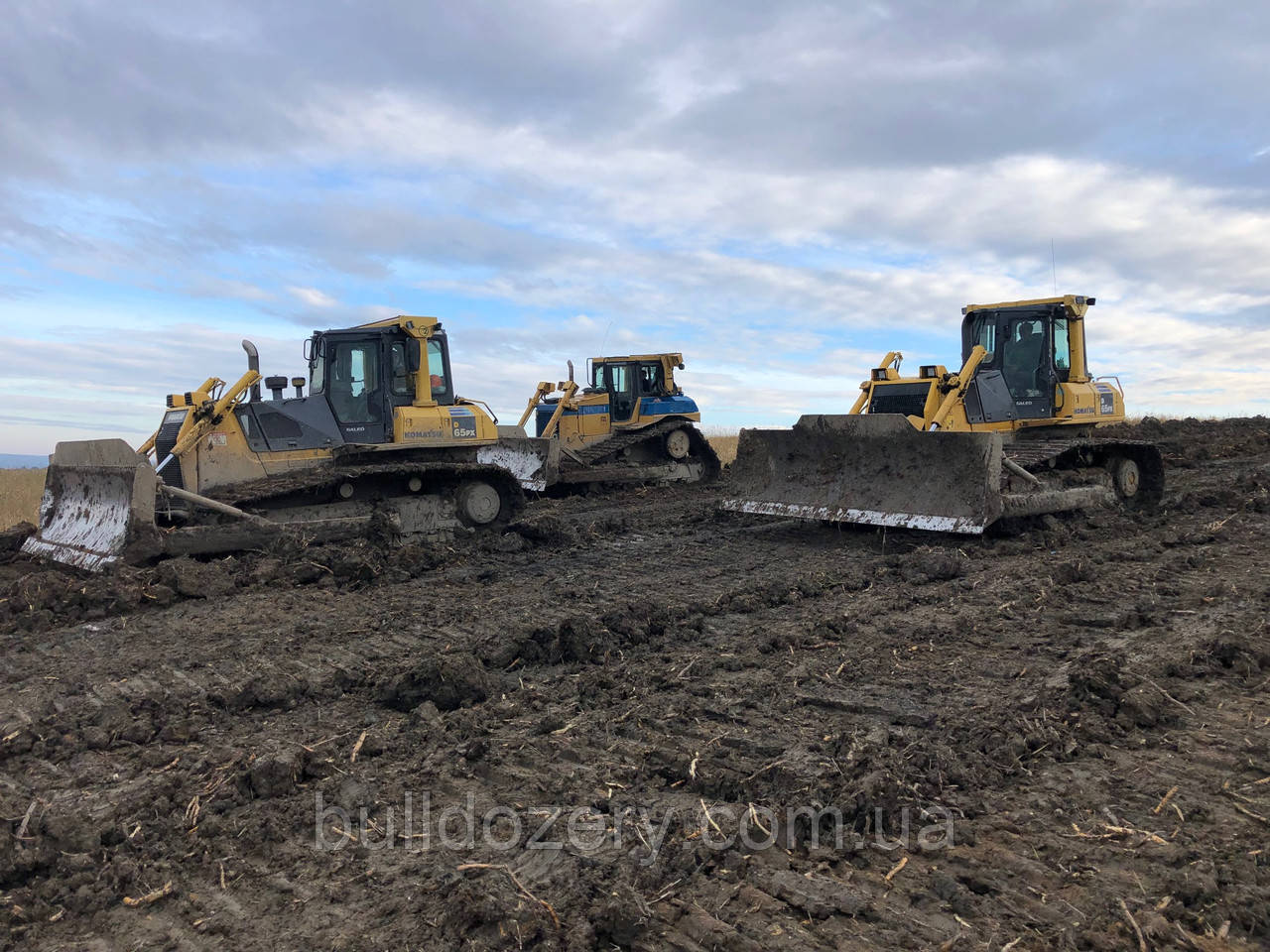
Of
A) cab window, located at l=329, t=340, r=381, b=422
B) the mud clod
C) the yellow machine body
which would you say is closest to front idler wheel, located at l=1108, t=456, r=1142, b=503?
the yellow machine body

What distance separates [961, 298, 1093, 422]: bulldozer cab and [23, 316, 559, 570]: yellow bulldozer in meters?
6.13

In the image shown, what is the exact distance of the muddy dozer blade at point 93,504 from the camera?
8820 millimetres

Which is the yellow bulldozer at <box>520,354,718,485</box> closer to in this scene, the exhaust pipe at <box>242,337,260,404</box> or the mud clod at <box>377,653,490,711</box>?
the exhaust pipe at <box>242,337,260,404</box>

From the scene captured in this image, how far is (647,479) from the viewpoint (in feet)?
57.0

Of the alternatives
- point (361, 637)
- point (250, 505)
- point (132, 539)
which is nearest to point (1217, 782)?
point (361, 637)

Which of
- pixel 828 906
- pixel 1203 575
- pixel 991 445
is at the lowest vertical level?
pixel 828 906

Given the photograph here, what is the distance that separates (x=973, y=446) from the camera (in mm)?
9070

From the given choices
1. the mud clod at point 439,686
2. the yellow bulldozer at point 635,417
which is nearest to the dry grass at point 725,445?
the yellow bulldozer at point 635,417

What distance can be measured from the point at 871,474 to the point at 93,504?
313 inches

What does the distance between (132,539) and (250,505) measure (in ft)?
5.18

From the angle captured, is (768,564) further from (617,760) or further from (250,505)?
(250,505)

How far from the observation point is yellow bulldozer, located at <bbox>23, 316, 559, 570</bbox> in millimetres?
9281

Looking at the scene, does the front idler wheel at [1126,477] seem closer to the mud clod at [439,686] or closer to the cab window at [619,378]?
the mud clod at [439,686]

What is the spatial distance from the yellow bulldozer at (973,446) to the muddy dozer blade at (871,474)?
0.04 ft
